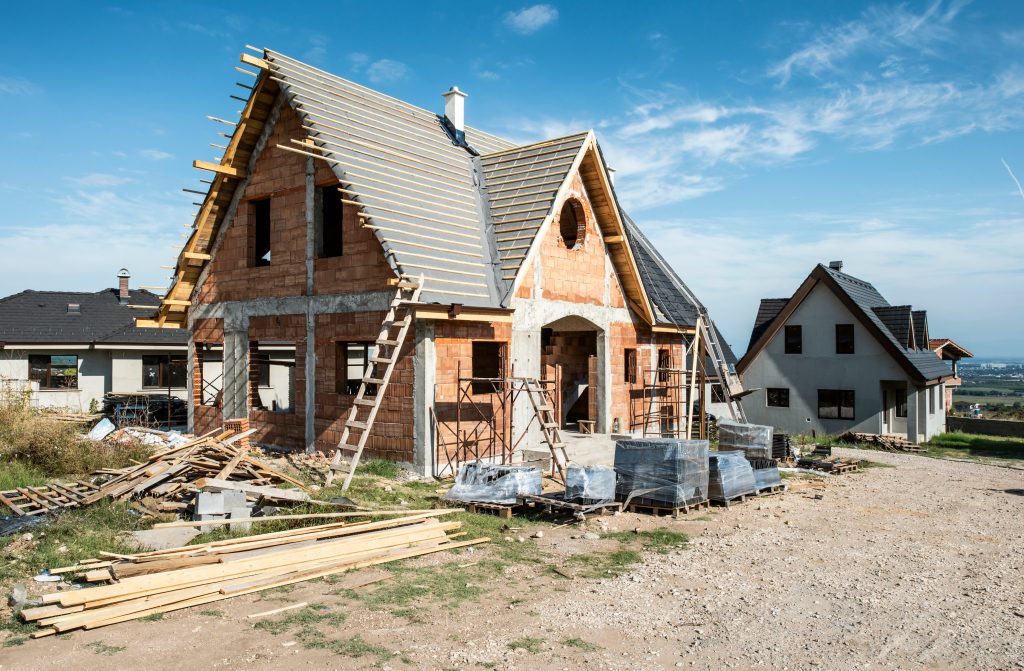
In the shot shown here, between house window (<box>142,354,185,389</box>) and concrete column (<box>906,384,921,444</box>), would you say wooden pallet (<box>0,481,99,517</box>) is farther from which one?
concrete column (<box>906,384,921,444</box>)

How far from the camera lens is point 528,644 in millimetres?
6781

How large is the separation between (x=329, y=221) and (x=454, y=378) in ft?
18.4

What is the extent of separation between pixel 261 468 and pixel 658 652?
28.8ft

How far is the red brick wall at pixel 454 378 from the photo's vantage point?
49.2 ft

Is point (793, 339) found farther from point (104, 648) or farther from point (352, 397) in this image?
point (104, 648)

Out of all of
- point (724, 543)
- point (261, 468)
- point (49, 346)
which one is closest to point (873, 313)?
point (724, 543)

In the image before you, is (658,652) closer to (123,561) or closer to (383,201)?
(123,561)

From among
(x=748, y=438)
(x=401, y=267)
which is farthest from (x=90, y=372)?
(x=748, y=438)

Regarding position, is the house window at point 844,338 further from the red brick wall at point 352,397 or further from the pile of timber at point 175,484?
the pile of timber at point 175,484

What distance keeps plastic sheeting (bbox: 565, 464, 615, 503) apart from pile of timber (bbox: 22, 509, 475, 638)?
2.65 metres

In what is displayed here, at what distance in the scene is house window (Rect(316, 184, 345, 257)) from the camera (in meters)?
17.0

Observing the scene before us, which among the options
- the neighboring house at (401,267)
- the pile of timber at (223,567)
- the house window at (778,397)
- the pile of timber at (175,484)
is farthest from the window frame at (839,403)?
the pile of timber at (175,484)

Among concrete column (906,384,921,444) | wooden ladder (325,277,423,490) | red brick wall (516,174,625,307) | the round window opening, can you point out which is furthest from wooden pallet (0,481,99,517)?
concrete column (906,384,921,444)

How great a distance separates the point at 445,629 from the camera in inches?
280
